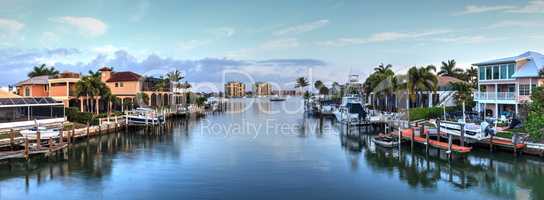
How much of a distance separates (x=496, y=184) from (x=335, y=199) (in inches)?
440

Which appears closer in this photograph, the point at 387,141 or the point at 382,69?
the point at 387,141

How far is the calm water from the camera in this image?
24.2 metres

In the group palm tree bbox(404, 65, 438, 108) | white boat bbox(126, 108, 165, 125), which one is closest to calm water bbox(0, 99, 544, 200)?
white boat bbox(126, 108, 165, 125)

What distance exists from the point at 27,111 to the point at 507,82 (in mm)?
55175

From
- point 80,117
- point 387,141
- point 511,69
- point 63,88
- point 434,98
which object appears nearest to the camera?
point 387,141

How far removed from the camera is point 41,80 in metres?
66.6

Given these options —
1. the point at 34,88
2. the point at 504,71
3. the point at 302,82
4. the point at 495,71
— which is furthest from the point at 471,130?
the point at 302,82

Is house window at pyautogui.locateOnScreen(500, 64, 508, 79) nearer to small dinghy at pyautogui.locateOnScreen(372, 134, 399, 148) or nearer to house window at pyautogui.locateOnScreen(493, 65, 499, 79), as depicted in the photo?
house window at pyautogui.locateOnScreen(493, 65, 499, 79)

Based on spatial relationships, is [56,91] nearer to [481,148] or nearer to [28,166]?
[28,166]

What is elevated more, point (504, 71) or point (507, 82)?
point (504, 71)

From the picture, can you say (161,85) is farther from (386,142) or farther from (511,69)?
(511,69)

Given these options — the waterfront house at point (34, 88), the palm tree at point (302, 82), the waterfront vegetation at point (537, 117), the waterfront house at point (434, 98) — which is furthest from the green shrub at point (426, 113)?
the palm tree at point (302, 82)

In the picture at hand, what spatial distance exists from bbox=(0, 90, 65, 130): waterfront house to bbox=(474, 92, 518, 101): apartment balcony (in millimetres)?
50054

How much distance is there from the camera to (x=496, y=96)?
44.8 meters
